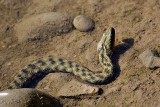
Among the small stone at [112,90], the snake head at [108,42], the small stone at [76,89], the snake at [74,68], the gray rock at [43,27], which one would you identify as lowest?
the small stone at [112,90]

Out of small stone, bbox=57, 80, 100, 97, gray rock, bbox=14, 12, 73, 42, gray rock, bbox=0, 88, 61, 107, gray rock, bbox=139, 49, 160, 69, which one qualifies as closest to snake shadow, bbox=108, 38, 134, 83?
gray rock, bbox=139, 49, 160, 69

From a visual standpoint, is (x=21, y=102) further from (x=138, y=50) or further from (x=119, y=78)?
(x=138, y=50)

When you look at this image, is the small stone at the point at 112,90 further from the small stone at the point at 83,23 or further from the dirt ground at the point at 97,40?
the small stone at the point at 83,23

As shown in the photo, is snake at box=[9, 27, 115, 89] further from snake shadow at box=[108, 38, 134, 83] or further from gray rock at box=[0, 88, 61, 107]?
gray rock at box=[0, 88, 61, 107]

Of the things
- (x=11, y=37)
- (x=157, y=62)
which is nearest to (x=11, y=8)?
(x=11, y=37)

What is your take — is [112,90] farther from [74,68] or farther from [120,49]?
[120,49]

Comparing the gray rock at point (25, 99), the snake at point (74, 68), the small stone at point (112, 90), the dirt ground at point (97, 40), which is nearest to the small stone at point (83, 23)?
the dirt ground at point (97, 40)
